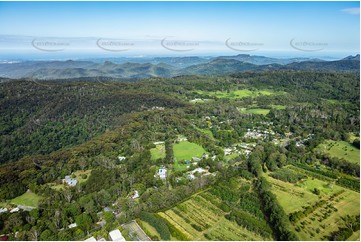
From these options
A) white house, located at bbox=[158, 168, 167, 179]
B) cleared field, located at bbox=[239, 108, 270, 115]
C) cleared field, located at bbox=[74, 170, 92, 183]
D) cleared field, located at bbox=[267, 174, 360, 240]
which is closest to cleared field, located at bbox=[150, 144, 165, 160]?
white house, located at bbox=[158, 168, 167, 179]

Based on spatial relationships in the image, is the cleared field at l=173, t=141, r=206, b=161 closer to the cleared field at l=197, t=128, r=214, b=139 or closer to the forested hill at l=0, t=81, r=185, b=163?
the cleared field at l=197, t=128, r=214, b=139

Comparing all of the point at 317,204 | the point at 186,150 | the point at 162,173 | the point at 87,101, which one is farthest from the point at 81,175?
the point at 87,101

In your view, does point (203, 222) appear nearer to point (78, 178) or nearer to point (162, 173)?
point (162, 173)

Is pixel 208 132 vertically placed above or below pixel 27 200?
below

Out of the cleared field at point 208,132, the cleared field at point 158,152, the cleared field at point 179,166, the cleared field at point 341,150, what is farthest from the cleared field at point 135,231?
the cleared field at point 341,150

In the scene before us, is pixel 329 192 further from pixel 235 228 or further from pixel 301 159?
pixel 235 228

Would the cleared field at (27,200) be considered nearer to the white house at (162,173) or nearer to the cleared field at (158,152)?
the white house at (162,173)
